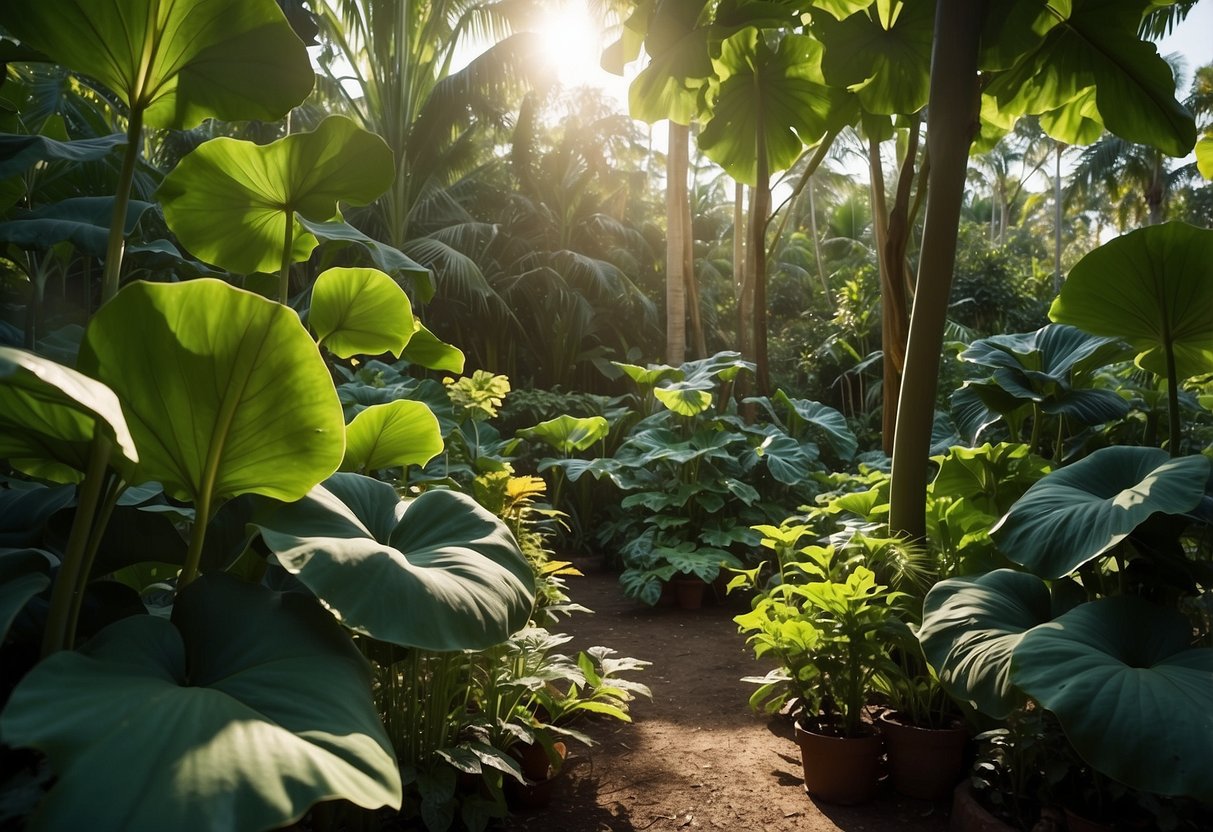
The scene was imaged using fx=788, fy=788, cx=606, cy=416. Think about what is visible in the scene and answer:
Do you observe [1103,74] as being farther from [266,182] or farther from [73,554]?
[73,554]

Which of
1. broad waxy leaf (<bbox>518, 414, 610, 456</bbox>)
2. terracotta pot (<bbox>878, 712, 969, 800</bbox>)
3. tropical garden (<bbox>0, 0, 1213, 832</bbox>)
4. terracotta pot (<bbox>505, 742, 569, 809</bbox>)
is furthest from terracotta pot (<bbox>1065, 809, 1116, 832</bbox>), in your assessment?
broad waxy leaf (<bbox>518, 414, 610, 456</bbox>)

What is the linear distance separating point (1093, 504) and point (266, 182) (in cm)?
193

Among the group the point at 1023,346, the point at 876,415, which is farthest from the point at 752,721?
the point at 876,415

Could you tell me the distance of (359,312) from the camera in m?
1.99

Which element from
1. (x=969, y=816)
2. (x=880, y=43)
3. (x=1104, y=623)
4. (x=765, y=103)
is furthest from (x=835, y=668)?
(x=765, y=103)

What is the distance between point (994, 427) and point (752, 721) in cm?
216

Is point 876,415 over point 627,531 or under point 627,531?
over

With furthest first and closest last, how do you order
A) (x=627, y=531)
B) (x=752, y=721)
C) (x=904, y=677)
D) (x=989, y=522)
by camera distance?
1. (x=627, y=531)
2. (x=752, y=721)
3. (x=989, y=522)
4. (x=904, y=677)

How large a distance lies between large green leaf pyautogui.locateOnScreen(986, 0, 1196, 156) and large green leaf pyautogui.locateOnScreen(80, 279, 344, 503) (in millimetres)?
2537

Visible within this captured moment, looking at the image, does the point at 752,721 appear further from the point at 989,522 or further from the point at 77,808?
the point at 77,808

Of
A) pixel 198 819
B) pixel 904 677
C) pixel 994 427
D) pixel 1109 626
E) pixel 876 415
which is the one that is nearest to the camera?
pixel 198 819

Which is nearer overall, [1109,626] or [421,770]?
[1109,626]

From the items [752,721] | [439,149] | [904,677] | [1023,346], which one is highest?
[439,149]

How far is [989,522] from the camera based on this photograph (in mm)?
2404
